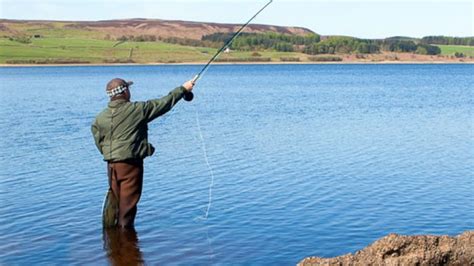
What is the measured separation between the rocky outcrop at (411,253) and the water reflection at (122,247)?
293 cm

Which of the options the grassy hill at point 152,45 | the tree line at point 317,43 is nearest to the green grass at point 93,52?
the grassy hill at point 152,45

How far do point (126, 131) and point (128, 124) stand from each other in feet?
0.32

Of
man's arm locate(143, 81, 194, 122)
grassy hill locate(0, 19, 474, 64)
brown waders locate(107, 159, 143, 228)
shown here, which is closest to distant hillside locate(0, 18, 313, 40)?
grassy hill locate(0, 19, 474, 64)

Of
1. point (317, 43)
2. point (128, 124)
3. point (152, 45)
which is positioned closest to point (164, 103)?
point (128, 124)

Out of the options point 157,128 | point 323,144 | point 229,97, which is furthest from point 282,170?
point 229,97

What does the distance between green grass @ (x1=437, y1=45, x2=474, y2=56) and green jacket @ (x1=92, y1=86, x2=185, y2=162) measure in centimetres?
13345

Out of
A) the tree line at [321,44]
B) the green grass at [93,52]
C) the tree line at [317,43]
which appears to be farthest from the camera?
the tree line at [321,44]

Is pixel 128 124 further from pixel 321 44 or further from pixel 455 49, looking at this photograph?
pixel 455 49

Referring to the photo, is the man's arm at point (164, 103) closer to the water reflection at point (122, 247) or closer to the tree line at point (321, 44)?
the water reflection at point (122, 247)

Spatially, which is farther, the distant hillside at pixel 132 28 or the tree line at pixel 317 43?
the distant hillside at pixel 132 28

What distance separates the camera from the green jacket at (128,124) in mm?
9602

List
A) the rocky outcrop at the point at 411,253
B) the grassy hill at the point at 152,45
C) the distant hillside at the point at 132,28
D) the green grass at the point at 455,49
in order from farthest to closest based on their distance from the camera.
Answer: the distant hillside at the point at 132,28, the green grass at the point at 455,49, the grassy hill at the point at 152,45, the rocky outcrop at the point at 411,253

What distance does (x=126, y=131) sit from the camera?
9672 mm

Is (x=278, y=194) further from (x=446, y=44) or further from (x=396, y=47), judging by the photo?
(x=446, y=44)
